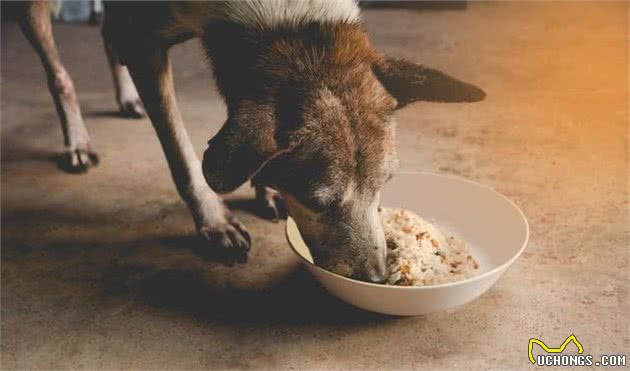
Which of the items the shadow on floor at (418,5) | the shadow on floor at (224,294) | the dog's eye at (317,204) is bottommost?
the shadow on floor at (224,294)

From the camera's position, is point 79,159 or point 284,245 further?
point 79,159

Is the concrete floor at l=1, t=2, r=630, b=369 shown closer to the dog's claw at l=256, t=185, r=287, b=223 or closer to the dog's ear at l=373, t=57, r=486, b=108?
the dog's claw at l=256, t=185, r=287, b=223

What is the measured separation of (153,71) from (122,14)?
0.23m

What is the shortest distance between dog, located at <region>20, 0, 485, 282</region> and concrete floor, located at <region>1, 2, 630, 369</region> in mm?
345

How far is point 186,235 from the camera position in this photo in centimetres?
269

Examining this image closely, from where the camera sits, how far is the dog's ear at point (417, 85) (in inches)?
77.9

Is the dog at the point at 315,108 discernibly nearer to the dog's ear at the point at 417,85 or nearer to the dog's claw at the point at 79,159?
the dog's ear at the point at 417,85

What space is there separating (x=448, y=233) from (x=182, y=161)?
3.45 feet

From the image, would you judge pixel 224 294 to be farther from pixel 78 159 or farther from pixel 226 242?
pixel 78 159

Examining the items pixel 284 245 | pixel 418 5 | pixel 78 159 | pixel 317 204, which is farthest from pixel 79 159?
pixel 418 5

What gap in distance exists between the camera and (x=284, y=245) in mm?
2582

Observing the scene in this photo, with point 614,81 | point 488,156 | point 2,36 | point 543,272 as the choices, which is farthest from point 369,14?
point 543,272

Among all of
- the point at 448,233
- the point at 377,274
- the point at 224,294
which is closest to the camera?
the point at 377,274

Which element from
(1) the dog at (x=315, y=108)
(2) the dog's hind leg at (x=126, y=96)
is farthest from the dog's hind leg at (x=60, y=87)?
(1) the dog at (x=315, y=108)
